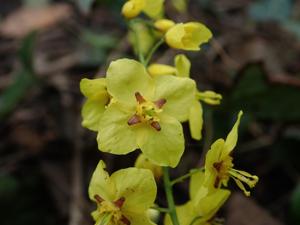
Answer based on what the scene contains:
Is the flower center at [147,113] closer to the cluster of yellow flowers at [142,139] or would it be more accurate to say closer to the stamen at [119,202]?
the cluster of yellow flowers at [142,139]

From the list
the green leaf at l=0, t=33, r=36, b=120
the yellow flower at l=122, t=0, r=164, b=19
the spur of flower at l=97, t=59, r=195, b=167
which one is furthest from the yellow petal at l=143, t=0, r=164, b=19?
the green leaf at l=0, t=33, r=36, b=120

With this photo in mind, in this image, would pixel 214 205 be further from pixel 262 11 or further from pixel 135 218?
pixel 262 11

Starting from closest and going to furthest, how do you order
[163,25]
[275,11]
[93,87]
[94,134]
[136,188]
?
1. [136,188]
2. [93,87]
3. [163,25]
4. [94,134]
5. [275,11]

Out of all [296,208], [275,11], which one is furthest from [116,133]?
[275,11]

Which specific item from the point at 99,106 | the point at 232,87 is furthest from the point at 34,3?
the point at 99,106

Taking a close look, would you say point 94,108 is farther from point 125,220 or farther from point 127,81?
point 125,220

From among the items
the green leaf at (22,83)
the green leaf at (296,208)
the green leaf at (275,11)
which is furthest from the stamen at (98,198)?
the green leaf at (275,11)

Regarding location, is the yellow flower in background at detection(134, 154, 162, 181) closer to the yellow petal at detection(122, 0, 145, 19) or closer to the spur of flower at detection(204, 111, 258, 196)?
the spur of flower at detection(204, 111, 258, 196)
